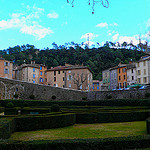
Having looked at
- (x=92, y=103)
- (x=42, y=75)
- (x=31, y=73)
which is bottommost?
(x=92, y=103)

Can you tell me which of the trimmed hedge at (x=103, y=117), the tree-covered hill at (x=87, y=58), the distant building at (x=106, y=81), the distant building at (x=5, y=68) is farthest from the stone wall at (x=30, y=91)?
the tree-covered hill at (x=87, y=58)

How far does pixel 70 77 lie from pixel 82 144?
56076mm

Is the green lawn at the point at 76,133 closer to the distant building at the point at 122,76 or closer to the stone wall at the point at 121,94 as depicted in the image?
the stone wall at the point at 121,94

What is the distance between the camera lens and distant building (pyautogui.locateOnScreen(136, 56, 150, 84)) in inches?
1972

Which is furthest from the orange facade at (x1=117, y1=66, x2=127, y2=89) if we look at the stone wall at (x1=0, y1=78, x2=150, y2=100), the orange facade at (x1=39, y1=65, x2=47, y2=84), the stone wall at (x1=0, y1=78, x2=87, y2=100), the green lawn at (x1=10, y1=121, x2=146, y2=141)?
the green lawn at (x1=10, y1=121, x2=146, y2=141)

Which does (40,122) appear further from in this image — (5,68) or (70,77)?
(70,77)

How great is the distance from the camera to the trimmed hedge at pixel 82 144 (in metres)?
6.13

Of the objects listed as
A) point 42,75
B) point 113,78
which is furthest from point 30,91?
point 113,78

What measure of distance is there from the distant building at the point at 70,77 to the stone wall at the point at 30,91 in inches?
679

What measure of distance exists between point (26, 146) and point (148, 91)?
31.9m

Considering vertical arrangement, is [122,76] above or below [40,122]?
above

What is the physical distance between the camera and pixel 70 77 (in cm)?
6228

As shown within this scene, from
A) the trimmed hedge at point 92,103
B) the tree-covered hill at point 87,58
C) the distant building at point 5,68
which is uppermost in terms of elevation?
the tree-covered hill at point 87,58

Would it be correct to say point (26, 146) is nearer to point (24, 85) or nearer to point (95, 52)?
point (24, 85)
